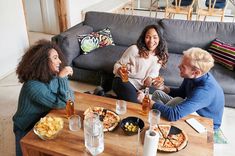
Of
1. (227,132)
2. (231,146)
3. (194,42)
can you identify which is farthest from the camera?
(194,42)

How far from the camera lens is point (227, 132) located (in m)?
2.51

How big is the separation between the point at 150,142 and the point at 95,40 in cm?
220

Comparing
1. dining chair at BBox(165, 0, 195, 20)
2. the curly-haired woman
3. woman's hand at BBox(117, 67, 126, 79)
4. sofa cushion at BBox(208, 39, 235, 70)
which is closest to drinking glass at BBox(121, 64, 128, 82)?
woman's hand at BBox(117, 67, 126, 79)

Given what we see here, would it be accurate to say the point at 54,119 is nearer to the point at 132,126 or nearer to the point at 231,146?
the point at 132,126

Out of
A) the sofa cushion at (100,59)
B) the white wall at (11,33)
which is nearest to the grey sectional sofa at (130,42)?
the sofa cushion at (100,59)

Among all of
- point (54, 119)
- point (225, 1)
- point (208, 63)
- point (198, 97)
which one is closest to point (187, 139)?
point (198, 97)

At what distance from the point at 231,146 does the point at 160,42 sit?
1.16 m

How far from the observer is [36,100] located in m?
1.78

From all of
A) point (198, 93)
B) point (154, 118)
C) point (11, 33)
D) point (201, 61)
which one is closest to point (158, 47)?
point (201, 61)

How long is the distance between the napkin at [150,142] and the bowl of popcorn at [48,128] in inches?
22.5

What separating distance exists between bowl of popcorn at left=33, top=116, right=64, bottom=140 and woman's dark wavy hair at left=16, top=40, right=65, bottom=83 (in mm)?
340

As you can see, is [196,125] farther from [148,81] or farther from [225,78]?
[225,78]

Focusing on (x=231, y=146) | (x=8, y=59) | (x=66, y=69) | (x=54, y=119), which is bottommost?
(x=231, y=146)

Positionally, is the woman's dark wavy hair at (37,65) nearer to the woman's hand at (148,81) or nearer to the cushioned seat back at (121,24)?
the woman's hand at (148,81)
